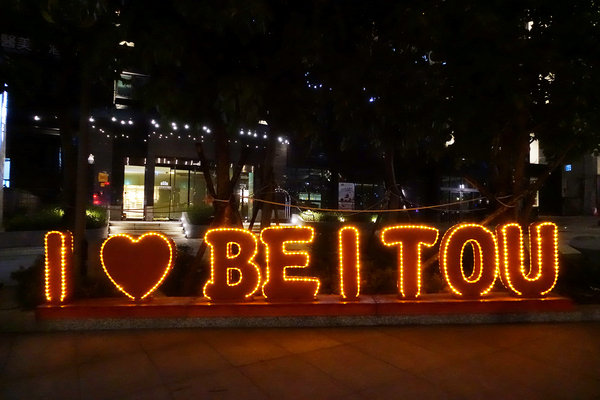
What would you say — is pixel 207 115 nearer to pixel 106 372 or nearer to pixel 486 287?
pixel 106 372

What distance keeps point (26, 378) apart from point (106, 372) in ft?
2.55

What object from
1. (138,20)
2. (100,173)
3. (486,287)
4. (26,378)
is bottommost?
(26,378)

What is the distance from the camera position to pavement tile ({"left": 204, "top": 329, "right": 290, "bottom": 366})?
577 cm

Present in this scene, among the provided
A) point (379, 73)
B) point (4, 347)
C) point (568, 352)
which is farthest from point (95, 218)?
point (568, 352)

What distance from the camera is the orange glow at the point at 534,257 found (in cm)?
734

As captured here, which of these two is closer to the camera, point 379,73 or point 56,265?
point 56,265

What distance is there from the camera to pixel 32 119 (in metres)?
23.8

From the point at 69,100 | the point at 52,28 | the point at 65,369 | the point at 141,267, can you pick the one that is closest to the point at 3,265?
the point at 69,100

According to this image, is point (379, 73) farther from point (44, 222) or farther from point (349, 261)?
point (44, 222)

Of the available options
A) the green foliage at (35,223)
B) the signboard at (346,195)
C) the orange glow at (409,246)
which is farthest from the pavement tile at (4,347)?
the signboard at (346,195)

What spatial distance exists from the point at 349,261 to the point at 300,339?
4.63 feet

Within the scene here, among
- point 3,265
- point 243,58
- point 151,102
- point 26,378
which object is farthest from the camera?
point 3,265

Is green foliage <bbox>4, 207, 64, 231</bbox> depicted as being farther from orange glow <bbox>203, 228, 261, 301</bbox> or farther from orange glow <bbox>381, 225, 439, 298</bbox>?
orange glow <bbox>381, 225, 439, 298</bbox>

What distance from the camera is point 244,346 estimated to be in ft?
20.4
